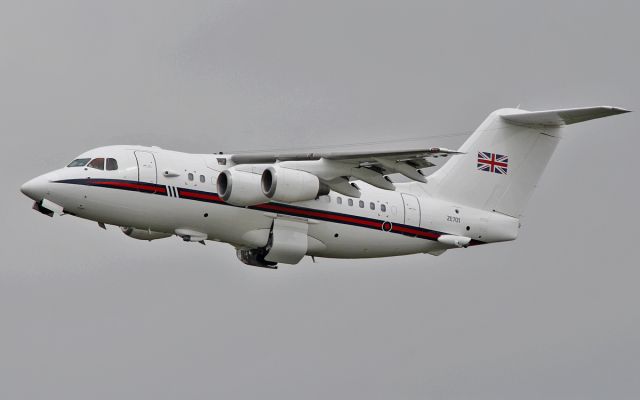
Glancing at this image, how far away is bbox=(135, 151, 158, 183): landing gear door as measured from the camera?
2969cm

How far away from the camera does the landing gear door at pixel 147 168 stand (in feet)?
97.4

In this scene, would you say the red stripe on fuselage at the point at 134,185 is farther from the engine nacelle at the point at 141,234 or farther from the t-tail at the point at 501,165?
the t-tail at the point at 501,165

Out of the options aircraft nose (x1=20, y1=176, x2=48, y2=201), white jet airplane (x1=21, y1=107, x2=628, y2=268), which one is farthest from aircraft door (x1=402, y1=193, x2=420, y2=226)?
aircraft nose (x1=20, y1=176, x2=48, y2=201)

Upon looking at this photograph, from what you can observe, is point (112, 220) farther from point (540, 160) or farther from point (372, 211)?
point (540, 160)

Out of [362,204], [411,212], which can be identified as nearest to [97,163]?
[362,204]

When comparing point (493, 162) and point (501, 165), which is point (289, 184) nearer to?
point (493, 162)

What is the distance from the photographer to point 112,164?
29734 millimetres

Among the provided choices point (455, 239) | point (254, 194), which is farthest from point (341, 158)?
point (455, 239)

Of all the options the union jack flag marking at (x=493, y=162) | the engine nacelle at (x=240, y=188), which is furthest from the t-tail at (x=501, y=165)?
the engine nacelle at (x=240, y=188)

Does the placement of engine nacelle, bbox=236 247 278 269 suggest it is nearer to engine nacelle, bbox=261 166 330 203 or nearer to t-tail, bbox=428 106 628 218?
engine nacelle, bbox=261 166 330 203

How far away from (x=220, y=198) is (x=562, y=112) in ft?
24.6

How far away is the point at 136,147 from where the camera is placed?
30.2 meters

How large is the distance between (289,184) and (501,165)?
5.93 metres

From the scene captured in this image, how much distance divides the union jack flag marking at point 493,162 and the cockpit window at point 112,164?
8469 mm
